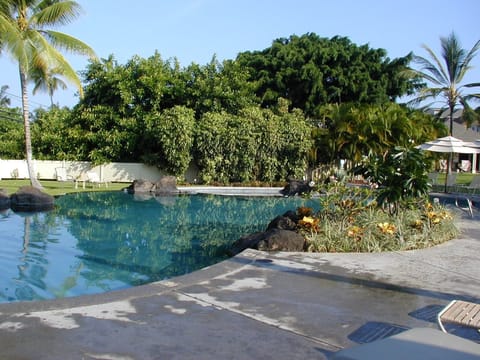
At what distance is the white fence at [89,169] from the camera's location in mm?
26891

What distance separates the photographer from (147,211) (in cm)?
1593

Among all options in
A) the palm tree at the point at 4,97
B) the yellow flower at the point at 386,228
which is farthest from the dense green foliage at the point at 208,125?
the palm tree at the point at 4,97

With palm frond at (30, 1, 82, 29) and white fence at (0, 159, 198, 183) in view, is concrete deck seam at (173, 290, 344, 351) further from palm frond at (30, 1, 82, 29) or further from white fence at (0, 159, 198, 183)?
white fence at (0, 159, 198, 183)

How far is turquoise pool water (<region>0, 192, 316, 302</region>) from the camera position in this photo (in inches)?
300

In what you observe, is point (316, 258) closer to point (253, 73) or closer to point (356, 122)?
point (356, 122)

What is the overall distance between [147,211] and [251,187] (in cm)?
973

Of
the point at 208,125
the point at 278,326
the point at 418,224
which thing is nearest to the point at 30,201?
the point at 208,125

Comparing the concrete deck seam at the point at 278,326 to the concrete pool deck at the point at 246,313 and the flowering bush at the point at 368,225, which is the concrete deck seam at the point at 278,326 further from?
the flowering bush at the point at 368,225

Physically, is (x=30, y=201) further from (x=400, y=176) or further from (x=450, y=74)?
(x=450, y=74)

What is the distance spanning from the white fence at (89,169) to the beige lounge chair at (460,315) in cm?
2365

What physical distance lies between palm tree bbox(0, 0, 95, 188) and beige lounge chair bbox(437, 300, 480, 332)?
16074 mm

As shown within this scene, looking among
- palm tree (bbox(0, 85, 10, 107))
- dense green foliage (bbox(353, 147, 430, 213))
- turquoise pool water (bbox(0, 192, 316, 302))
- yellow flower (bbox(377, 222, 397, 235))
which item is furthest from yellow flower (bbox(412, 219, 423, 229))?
palm tree (bbox(0, 85, 10, 107))

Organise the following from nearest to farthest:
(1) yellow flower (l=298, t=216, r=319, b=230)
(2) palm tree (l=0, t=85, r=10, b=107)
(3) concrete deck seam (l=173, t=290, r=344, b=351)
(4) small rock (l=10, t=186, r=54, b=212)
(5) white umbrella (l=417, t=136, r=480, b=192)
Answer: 1. (3) concrete deck seam (l=173, t=290, r=344, b=351)
2. (1) yellow flower (l=298, t=216, r=319, b=230)
3. (4) small rock (l=10, t=186, r=54, b=212)
4. (5) white umbrella (l=417, t=136, r=480, b=192)
5. (2) palm tree (l=0, t=85, r=10, b=107)

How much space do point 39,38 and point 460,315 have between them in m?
17.0
